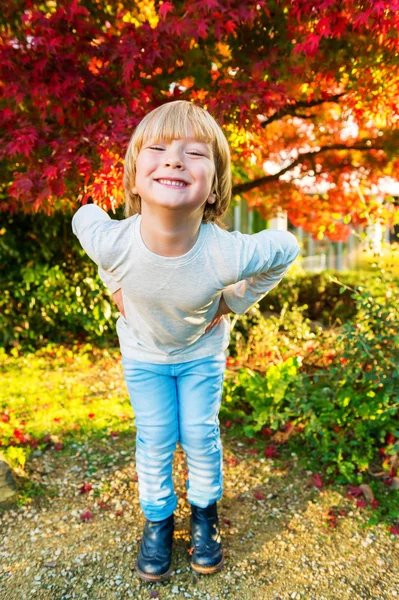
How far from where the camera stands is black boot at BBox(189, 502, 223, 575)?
2.06 meters

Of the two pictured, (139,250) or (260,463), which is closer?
(139,250)

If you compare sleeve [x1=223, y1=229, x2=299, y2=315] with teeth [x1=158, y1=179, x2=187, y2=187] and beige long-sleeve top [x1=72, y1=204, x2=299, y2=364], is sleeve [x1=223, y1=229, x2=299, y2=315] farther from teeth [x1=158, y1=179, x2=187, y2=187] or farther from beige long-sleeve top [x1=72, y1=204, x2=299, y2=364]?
teeth [x1=158, y1=179, x2=187, y2=187]

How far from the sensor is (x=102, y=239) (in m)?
1.75

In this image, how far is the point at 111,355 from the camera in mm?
4922

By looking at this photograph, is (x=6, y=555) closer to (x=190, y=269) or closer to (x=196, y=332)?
(x=196, y=332)

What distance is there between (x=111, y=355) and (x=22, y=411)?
1430 millimetres

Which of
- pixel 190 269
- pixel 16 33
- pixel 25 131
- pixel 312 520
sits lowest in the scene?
pixel 312 520

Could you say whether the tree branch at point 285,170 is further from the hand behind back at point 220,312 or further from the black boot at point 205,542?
the black boot at point 205,542

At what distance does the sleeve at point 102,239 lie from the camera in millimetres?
1744

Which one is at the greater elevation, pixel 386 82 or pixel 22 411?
pixel 386 82

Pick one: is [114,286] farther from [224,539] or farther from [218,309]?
[224,539]

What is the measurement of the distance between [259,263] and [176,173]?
0.39 metres

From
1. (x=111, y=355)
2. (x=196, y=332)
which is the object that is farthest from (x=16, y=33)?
(x=111, y=355)

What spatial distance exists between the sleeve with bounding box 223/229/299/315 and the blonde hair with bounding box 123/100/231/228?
22 cm
